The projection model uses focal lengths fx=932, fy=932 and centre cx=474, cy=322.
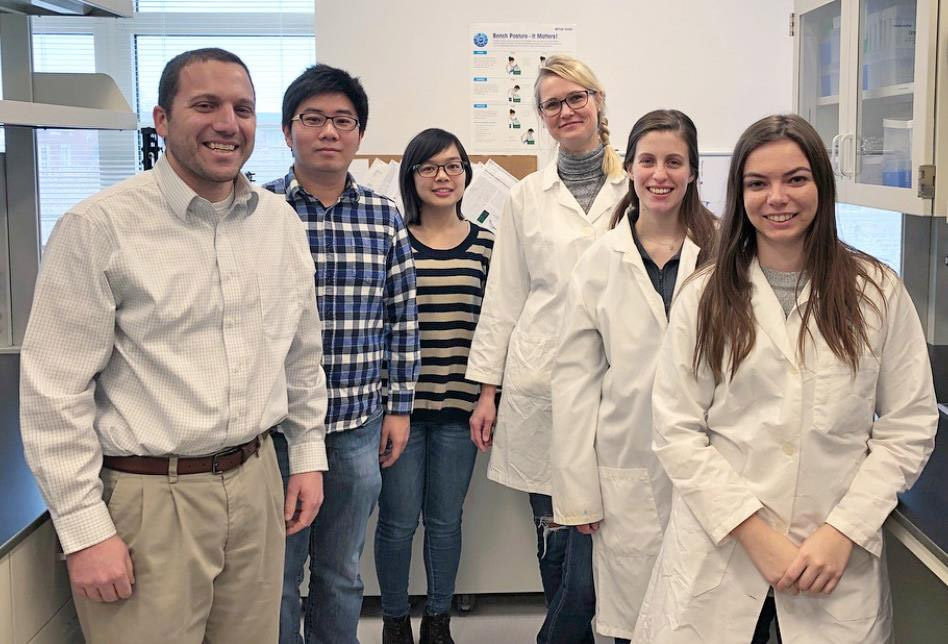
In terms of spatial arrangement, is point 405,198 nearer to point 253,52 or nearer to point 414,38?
point 414,38

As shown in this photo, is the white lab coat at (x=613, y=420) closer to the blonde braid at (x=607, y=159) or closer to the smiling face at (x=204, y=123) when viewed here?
the blonde braid at (x=607, y=159)

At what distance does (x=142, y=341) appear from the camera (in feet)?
4.82

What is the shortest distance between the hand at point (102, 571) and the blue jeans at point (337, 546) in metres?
0.58

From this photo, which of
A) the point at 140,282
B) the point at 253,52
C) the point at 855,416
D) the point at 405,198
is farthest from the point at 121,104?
the point at 855,416

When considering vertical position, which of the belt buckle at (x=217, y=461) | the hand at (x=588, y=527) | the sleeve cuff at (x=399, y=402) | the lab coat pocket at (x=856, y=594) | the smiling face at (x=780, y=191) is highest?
the smiling face at (x=780, y=191)

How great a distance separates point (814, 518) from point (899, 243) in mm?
1483

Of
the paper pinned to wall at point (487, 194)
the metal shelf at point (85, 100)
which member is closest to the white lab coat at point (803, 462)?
the metal shelf at point (85, 100)

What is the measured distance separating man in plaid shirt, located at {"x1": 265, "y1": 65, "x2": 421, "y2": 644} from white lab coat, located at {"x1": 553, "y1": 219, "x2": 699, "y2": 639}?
1.41ft

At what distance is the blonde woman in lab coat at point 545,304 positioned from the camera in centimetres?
220

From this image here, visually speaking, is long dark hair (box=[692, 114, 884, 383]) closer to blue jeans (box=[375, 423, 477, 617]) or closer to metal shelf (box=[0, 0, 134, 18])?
blue jeans (box=[375, 423, 477, 617])

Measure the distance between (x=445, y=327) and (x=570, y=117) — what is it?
65cm

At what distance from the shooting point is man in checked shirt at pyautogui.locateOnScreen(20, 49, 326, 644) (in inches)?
55.8

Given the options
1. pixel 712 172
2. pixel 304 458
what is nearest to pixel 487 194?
pixel 712 172

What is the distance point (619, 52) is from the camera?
3.25 meters
